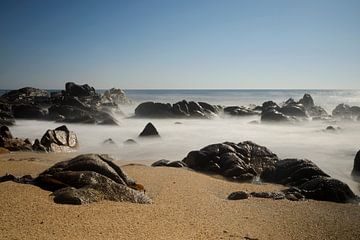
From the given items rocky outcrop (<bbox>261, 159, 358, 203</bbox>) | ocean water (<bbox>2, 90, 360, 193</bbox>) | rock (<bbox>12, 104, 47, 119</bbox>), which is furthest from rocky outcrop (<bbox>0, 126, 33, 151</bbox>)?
rock (<bbox>12, 104, 47, 119</bbox>)

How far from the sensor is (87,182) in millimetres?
7617

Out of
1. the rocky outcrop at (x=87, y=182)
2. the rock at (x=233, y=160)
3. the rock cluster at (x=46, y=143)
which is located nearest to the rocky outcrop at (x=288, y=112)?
the rock at (x=233, y=160)

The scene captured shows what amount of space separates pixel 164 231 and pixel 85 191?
7.32 ft

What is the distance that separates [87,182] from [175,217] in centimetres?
225

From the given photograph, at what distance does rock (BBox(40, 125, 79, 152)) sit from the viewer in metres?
16.1

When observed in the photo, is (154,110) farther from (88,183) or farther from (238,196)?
(88,183)

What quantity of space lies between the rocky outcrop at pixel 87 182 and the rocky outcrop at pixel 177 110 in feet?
84.5

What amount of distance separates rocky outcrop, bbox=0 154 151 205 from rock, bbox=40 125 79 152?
24.2 ft

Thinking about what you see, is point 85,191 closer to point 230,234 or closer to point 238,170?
point 230,234

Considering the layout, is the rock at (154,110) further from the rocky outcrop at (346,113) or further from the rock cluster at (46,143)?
the rocky outcrop at (346,113)

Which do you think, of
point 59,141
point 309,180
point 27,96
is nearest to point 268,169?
point 309,180

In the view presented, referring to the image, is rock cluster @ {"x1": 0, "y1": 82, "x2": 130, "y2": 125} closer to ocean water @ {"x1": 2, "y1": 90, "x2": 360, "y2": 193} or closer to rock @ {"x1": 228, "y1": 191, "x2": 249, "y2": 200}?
ocean water @ {"x1": 2, "y1": 90, "x2": 360, "y2": 193}

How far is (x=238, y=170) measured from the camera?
1173 cm

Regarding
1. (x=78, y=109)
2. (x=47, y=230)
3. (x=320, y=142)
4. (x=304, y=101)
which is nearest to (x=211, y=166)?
(x=47, y=230)
